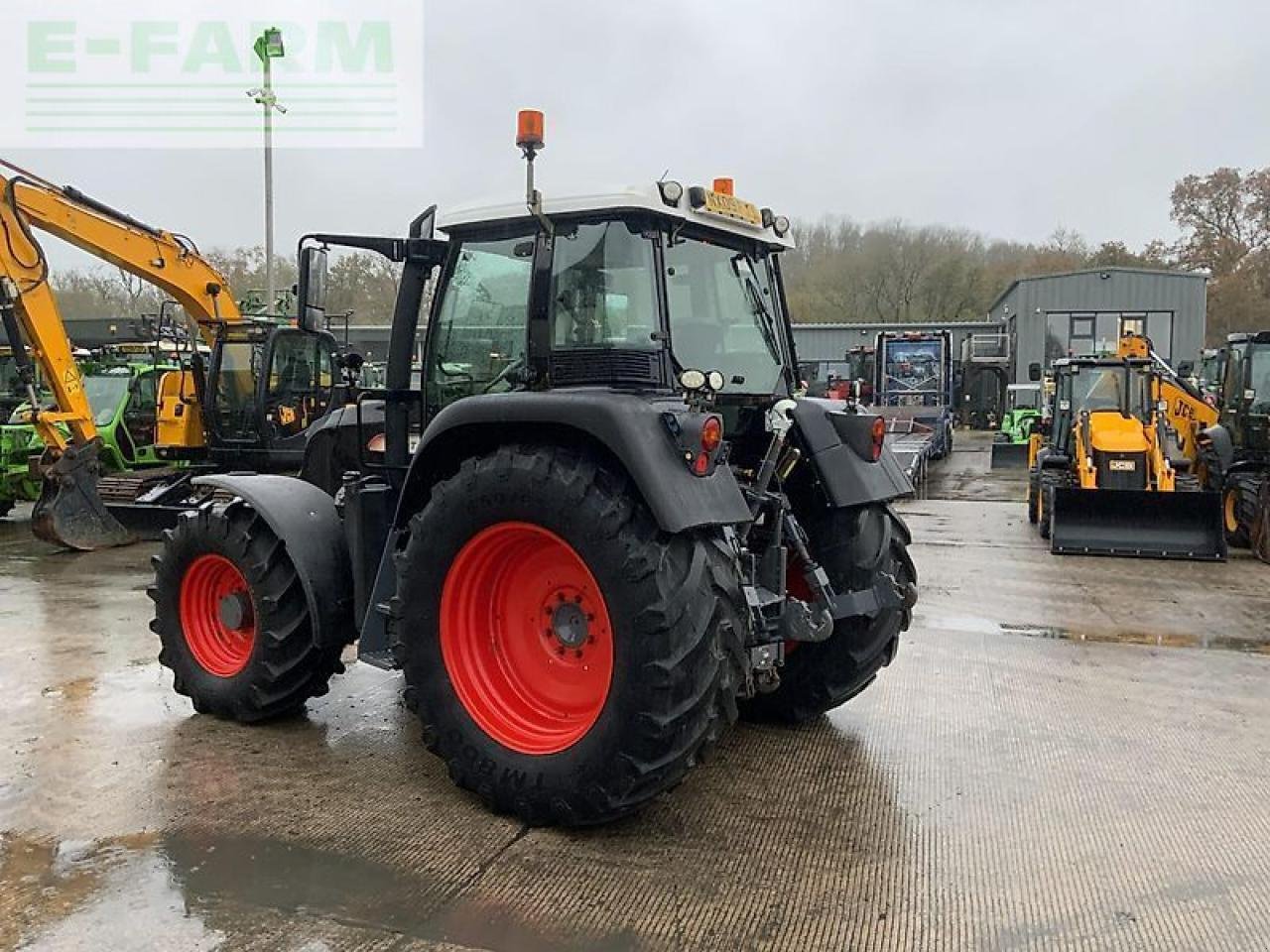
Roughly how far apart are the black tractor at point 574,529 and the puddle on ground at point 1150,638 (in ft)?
8.78

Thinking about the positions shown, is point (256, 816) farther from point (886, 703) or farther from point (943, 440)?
point (943, 440)

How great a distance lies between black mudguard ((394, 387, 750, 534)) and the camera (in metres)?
3.40

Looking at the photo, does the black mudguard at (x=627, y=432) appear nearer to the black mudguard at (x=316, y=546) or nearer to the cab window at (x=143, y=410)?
the black mudguard at (x=316, y=546)

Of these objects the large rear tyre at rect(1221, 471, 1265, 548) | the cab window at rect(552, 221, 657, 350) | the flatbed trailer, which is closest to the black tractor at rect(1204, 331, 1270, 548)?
the large rear tyre at rect(1221, 471, 1265, 548)

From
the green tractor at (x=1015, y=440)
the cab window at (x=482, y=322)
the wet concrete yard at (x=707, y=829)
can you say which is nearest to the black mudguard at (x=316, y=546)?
the wet concrete yard at (x=707, y=829)

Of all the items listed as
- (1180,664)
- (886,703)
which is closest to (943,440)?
(1180,664)

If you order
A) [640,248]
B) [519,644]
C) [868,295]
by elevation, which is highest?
[868,295]

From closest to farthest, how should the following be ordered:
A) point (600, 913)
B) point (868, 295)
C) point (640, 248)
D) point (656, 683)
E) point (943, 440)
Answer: point (600, 913), point (656, 683), point (640, 248), point (943, 440), point (868, 295)

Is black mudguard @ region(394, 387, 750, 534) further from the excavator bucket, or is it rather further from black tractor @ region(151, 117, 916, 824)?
the excavator bucket

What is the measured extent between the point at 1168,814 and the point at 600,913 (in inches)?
86.0

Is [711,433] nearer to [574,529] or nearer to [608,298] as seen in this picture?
[574,529]

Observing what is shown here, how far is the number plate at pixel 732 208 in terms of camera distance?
4.16m

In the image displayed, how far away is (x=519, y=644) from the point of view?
409cm

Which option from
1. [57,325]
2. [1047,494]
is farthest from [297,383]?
[1047,494]
